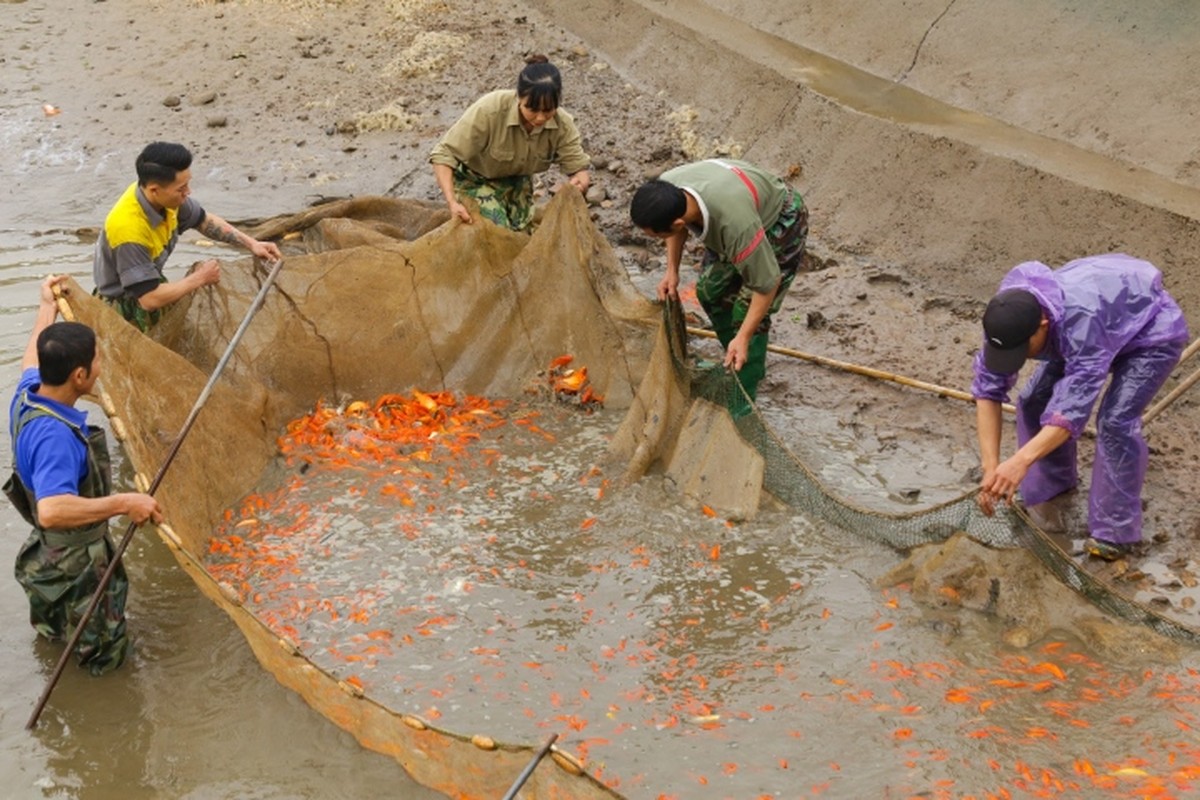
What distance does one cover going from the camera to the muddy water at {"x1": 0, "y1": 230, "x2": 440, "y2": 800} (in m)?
4.25

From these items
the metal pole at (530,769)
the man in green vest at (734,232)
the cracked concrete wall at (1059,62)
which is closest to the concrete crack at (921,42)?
the cracked concrete wall at (1059,62)

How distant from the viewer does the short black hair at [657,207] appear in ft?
17.3

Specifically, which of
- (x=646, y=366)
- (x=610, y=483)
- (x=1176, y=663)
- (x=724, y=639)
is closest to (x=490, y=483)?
(x=610, y=483)

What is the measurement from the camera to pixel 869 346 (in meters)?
7.12

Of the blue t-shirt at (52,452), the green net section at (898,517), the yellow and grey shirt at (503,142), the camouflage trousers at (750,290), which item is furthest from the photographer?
the yellow and grey shirt at (503,142)

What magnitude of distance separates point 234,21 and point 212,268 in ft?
23.7

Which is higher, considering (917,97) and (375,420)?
(917,97)

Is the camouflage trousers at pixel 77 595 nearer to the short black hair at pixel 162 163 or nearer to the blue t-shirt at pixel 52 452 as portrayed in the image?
the blue t-shirt at pixel 52 452

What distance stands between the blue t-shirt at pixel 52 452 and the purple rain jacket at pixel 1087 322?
3497mm

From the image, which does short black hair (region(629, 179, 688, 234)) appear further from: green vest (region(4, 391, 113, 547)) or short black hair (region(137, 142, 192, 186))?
green vest (region(4, 391, 113, 547))

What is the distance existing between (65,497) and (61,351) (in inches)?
20.6

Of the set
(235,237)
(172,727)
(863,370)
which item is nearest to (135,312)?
(235,237)

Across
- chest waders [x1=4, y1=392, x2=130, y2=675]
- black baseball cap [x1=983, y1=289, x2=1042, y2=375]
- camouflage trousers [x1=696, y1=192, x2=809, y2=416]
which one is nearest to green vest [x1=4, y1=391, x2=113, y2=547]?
chest waders [x1=4, y1=392, x2=130, y2=675]

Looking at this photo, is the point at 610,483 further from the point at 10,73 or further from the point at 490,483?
the point at 10,73
